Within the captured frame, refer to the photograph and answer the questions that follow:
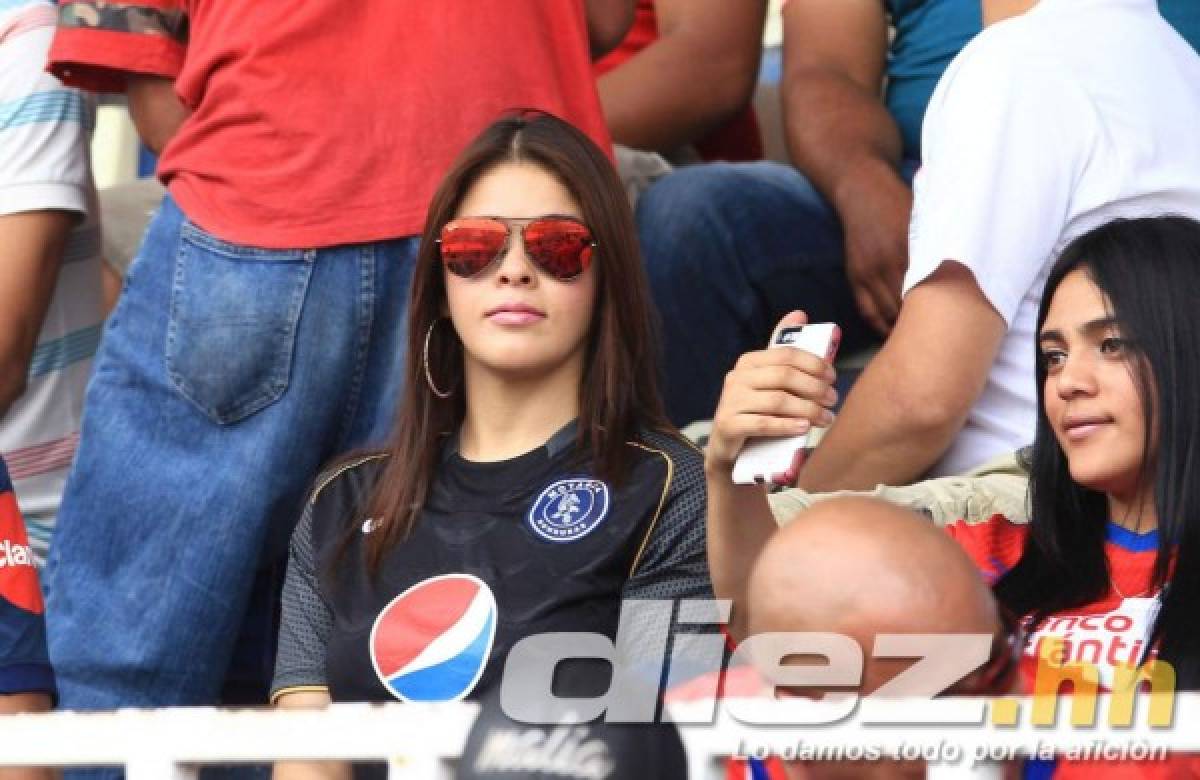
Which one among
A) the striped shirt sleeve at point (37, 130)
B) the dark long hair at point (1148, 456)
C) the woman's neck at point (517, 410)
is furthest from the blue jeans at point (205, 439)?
the dark long hair at point (1148, 456)

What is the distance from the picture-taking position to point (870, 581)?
5.78 feet

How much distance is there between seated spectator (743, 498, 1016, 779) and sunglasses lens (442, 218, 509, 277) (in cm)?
97

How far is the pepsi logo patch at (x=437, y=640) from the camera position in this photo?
2.44 m

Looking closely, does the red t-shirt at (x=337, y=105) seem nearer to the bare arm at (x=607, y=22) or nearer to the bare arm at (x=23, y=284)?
the bare arm at (x=607, y=22)

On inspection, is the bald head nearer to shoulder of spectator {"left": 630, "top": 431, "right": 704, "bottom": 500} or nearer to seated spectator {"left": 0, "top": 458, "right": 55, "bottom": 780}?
shoulder of spectator {"left": 630, "top": 431, "right": 704, "bottom": 500}

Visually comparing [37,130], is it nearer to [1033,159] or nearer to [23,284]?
[23,284]

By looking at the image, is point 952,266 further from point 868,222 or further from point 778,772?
Answer: point 778,772

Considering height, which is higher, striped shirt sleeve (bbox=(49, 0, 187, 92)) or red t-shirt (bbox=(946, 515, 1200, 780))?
striped shirt sleeve (bbox=(49, 0, 187, 92))

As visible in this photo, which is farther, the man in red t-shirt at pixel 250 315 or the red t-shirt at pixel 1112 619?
the man in red t-shirt at pixel 250 315

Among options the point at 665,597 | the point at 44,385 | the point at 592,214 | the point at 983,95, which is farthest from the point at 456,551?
the point at 44,385

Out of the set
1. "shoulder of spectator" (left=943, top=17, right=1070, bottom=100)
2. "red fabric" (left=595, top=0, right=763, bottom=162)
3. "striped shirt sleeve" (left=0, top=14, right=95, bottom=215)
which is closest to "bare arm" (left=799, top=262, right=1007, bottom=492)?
"shoulder of spectator" (left=943, top=17, right=1070, bottom=100)

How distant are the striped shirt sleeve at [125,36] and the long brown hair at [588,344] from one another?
656 millimetres

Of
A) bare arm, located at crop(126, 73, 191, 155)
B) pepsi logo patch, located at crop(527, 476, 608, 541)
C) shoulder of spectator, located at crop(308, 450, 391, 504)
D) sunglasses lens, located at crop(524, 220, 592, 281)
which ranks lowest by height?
shoulder of spectator, located at crop(308, 450, 391, 504)

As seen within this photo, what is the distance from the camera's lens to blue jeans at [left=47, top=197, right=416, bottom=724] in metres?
2.96
